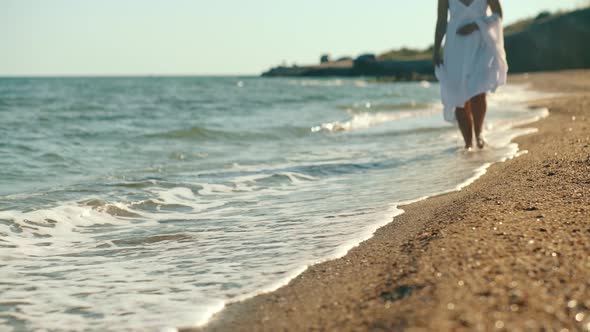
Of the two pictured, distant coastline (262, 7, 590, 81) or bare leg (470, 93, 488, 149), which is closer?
bare leg (470, 93, 488, 149)

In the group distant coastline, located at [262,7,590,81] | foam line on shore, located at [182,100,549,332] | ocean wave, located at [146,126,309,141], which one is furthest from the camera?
distant coastline, located at [262,7,590,81]

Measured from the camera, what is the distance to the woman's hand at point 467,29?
235 inches

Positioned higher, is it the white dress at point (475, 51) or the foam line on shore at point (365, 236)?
the white dress at point (475, 51)

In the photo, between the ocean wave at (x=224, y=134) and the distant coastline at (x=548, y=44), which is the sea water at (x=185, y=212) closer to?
the ocean wave at (x=224, y=134)

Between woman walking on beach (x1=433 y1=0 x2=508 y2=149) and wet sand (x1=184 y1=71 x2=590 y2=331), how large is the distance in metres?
2.69

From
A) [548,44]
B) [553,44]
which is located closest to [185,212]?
[553,44]

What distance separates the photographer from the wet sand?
171cm

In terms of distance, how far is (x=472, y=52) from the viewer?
6.05 m

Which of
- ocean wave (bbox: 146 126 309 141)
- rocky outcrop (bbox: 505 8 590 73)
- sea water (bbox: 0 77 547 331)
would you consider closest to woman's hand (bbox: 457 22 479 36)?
sea water (bbox: 0 77 547 331)

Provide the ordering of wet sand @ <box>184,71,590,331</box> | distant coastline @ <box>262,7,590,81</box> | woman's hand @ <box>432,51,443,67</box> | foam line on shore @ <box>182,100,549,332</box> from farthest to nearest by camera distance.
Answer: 1. distant coastline @ <box>262,7,590,81</box>
2. woman's hand @ <box>432,51,443,67</box>
3. foam line on shore @ <box>182,100,549,332</box>
4. wet sand @ <box>184,71,590,331</box>

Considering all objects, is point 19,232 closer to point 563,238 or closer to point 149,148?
point 563,238

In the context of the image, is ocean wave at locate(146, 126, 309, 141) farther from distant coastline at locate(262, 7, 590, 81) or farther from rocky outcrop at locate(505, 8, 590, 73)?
rocky outcrop at locate(505, 8, 590, 73)

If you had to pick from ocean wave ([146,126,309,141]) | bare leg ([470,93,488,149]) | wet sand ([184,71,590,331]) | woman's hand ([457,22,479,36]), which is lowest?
ocean wave ([146,126,309,141])

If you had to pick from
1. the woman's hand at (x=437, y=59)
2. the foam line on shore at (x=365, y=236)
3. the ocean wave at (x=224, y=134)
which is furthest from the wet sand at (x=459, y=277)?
the ocean wave at (x=224, y=134)
